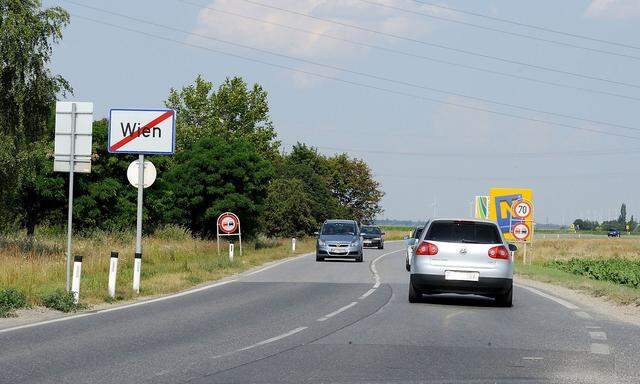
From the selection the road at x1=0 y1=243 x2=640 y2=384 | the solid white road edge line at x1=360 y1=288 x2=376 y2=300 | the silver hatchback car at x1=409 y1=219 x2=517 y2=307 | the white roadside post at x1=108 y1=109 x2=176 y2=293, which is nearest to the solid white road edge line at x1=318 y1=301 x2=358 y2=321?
the road at x1=0 y1=243 x2=640 y2=384

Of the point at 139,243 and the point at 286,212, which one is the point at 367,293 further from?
the point at 286,212

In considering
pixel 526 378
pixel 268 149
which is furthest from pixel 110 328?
pixel 268 149

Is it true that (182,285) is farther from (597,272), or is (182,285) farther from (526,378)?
(597,272)

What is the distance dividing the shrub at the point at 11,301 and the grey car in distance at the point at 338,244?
25096 mm

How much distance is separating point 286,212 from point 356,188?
38.4 meters

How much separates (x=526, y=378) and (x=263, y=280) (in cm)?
1763

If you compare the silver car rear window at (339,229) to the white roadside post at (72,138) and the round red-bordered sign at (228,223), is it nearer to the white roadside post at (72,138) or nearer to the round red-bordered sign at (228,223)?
the round red-bordered sign at (228,223)

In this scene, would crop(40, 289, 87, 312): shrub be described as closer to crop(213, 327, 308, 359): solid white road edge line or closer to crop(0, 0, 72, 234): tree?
crop(213, 327, 308, 359): solid white road edge line

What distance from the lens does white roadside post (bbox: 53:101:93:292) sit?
18.2m

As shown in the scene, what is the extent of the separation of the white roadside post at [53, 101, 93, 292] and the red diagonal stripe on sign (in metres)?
4.74

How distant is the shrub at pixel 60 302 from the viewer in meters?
16.2

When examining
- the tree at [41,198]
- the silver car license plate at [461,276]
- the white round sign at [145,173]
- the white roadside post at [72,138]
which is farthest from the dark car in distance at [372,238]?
the white roadside post at [72,138]

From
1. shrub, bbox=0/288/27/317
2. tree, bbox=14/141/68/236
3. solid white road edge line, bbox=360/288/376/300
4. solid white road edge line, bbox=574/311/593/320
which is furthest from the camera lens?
tree, bbox=14/141/68/236

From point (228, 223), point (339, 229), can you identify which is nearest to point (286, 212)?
point (339, 229)
